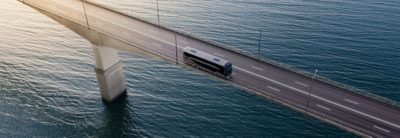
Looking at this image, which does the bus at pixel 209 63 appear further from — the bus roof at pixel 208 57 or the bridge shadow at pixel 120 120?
the bridge shadow at pixel 120 120

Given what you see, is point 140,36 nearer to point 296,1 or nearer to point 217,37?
point 217,37

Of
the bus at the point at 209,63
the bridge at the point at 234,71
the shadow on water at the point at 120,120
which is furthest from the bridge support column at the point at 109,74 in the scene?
the bus at the point at 209,63

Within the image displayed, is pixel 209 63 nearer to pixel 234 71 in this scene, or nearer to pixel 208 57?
pixel 208 57

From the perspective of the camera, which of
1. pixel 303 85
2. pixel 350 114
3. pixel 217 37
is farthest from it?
pixel 217 37

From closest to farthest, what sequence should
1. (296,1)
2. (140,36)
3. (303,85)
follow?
(303,85) → (140,36) → (296,1)

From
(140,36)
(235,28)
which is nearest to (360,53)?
(235,28)
